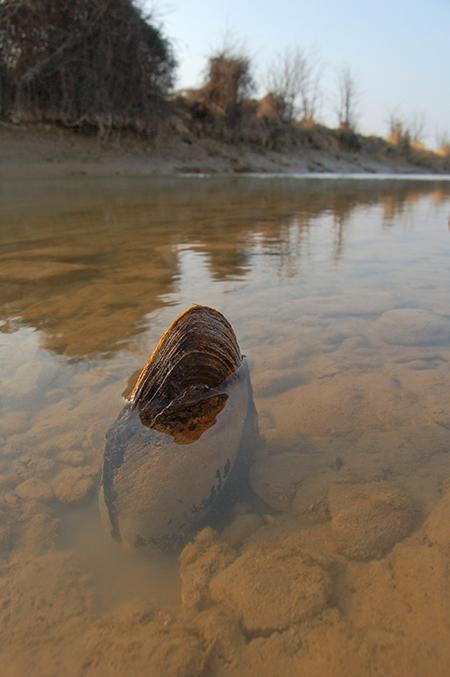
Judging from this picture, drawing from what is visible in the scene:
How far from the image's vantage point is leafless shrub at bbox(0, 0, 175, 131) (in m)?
18.6

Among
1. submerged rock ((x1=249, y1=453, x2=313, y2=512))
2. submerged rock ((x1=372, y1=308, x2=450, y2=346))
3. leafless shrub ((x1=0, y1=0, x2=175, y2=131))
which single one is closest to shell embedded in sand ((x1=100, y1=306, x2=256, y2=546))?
submerged rock ((x1=249, y1=453, x2=313, y2=512))

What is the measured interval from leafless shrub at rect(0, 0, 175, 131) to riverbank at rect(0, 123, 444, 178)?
976 millimetres

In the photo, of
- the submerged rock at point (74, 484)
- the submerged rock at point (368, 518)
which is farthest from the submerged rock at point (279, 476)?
the submerged rock at point (74, 484)

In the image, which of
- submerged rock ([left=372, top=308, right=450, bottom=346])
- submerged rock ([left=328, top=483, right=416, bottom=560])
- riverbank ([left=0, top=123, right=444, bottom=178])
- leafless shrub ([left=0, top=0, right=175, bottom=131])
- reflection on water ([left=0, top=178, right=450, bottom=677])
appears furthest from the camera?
leafless shrub ([left=0, top=0, right=175, bottom=131])

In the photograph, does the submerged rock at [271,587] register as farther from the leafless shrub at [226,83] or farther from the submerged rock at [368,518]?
the leafless shrub at [226,83]

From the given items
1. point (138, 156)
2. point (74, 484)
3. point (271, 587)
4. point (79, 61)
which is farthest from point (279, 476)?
point (79, 61)

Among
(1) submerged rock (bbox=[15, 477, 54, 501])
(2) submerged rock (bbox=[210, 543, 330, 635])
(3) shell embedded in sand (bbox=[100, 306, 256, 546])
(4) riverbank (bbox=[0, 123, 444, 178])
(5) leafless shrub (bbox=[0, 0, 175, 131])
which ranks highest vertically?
(5) leafless shrub (bbox=[0, 0, 175, 131])

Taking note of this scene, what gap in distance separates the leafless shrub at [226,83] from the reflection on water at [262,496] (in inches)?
1059

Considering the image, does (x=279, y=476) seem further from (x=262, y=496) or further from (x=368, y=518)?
(x=368, y=518)

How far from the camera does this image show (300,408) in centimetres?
200

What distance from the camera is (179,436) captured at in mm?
1628

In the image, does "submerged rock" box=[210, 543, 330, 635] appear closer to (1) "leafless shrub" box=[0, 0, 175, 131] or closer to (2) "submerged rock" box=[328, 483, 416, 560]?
(2) "submerged rock" box=[328, 483, 416, 560]

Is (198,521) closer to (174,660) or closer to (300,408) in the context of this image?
(174,660)

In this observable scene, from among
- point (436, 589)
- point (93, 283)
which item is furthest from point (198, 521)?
point (93, 283)
